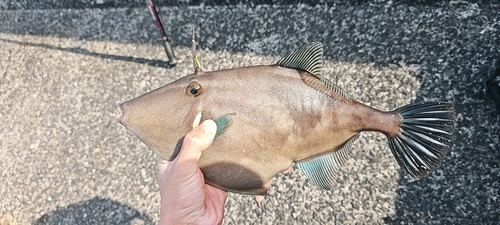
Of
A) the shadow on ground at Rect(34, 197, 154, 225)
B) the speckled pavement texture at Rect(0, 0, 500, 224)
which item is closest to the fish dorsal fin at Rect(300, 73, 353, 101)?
the speckled pavement texture at Rect(0, 0, 500, 224)

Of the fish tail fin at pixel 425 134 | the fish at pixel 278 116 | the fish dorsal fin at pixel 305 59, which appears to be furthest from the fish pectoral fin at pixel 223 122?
the fish tail fin at pixel 425 134

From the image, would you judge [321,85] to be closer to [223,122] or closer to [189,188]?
[223,122]

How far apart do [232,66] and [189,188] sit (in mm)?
1427

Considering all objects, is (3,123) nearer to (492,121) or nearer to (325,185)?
(325,185)

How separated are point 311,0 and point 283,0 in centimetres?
20

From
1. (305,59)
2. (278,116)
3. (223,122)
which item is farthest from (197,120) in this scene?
(305,59)

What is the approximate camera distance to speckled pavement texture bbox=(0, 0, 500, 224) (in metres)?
2.38

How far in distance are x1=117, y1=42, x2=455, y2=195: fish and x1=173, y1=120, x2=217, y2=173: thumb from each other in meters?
0.04

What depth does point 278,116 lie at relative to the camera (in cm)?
152

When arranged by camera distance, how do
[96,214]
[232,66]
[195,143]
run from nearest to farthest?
[195,143], [96,214], [232,66]

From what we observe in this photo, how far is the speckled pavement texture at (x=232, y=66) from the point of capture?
238 centimetres

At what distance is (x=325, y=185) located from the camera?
5.40ft

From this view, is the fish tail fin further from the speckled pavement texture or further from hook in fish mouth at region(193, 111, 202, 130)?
the speckled pavement texture

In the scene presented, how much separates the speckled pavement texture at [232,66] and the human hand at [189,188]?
70 centimetres
